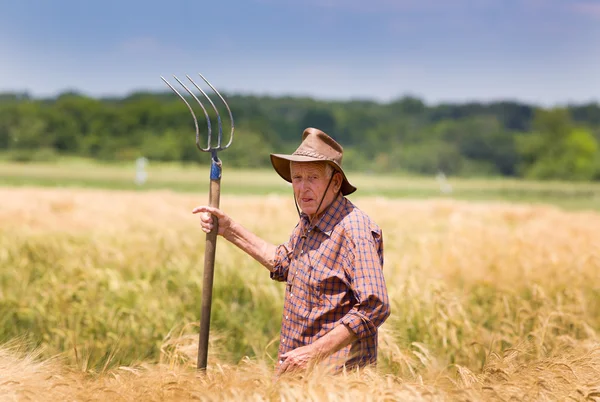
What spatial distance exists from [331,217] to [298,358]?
0.58 meters

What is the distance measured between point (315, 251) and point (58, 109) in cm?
3750

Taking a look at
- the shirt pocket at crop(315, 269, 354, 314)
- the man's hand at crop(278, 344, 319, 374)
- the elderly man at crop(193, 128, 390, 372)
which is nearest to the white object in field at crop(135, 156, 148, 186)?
the elderly man at crop(193, 128, 390, 372)

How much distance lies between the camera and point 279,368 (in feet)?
9.18

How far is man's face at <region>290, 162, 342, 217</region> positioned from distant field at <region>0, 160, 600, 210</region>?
3071 cm

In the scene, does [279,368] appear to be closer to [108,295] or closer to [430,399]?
[430,399]

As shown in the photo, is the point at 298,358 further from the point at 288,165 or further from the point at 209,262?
the point at 288,165

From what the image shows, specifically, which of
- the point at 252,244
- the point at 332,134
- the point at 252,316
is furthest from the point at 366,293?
the point at 332,134

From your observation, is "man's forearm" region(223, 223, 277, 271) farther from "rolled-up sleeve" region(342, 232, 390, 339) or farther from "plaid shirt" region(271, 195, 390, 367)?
"rolled-up sleeve" region(342, 232, 390, 339)

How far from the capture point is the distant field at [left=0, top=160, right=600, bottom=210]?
118 feet

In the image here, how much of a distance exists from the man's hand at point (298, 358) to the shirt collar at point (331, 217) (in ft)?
1.53

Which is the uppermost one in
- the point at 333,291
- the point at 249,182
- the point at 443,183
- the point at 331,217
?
the point at 331,217

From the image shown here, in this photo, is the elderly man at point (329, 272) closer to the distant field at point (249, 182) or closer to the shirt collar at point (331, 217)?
the shirt collar at point (331, 217)

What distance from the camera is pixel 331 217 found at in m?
2.95

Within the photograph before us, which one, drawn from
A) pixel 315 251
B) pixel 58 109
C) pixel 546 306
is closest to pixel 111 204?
pixel 546 306
